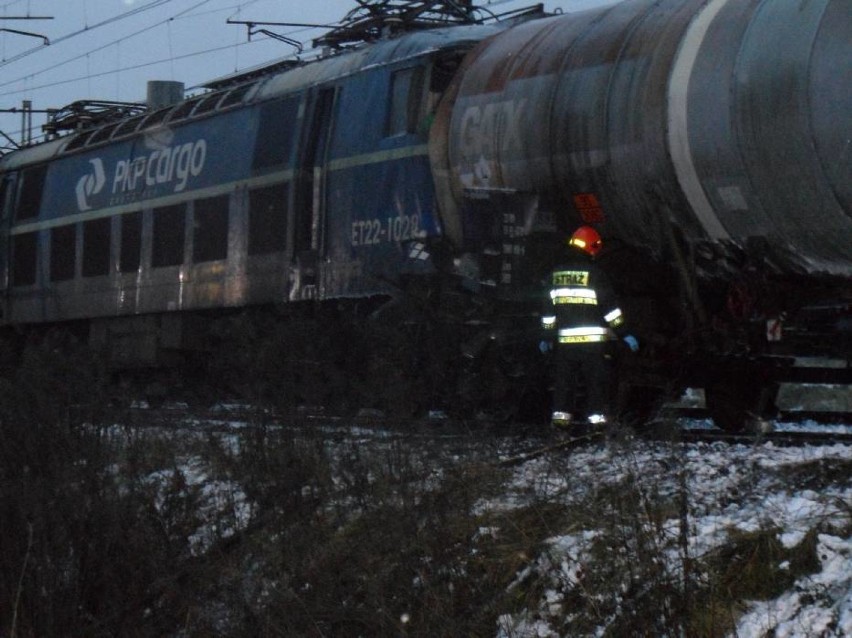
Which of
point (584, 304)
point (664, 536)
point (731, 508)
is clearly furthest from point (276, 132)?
point (664, 536)

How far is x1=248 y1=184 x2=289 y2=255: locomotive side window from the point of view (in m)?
12.3

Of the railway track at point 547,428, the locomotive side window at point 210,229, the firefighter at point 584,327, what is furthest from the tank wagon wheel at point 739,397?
the locomotive side window at point 210,229

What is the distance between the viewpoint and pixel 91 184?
1596 cm

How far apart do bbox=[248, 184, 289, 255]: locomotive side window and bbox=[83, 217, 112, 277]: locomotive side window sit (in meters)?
3.28

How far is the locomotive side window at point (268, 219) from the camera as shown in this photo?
40.4 ft

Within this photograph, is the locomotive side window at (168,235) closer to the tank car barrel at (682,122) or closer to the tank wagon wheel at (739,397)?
the tank car barrel at (682,122)

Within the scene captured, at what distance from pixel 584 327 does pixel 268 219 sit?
15.0 ft

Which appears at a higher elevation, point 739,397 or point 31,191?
point 31,191

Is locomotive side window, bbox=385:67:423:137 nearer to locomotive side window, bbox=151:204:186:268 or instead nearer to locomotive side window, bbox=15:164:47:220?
locomotive side window, bbox=151:204:186:268

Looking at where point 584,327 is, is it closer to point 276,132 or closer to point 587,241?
point 587,241

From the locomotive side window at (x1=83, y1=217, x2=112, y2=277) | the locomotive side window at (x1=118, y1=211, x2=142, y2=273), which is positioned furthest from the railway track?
the locomotive side window at (x1=83, y1=217, x2=112, y2=277)

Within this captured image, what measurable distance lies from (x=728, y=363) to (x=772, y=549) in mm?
3952

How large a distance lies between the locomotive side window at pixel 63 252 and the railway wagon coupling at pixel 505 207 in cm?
182

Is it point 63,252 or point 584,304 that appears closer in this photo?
point 584,304
